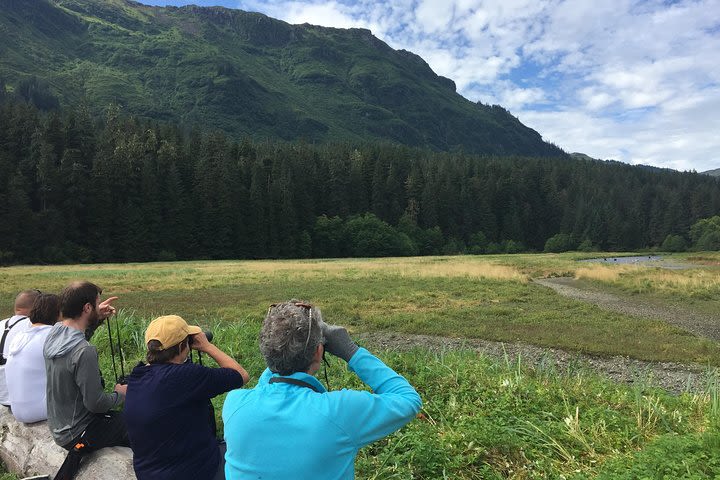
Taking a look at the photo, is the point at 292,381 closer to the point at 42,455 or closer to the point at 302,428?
the point at 302,428

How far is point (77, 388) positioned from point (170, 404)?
1.57 meters

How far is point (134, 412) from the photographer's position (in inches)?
121

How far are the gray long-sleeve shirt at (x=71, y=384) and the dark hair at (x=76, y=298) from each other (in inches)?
5.6

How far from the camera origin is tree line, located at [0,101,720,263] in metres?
58.3

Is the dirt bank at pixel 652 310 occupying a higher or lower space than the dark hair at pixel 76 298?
lower

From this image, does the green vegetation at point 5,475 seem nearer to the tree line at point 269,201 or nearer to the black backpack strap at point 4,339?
the black backpack strap at point 4,339

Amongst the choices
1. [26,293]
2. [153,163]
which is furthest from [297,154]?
[26,293]

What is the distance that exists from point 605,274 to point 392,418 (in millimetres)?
36810

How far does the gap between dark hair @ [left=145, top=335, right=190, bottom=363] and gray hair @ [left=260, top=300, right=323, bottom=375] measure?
1.35 meters

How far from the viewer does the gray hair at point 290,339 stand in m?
2.16

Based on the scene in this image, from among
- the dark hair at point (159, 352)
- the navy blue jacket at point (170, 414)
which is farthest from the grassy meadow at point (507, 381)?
the dark hair at point (159, 352)

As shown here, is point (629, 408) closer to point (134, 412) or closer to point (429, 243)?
point (134, 412)

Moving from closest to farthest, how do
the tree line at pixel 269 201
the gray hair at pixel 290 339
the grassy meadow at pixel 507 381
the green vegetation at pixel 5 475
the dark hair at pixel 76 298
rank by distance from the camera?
the gray hair at pixel 290 339 → the grassy meadow at pixel 507 381 → the dark hair at pixel 76 298 → the green vegetation at pixel 5 475 → the tree line at pixel 269 201

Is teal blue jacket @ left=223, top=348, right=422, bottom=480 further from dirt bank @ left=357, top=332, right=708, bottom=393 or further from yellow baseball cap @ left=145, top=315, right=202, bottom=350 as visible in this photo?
dirt bank @ left=357, top=332, right=708, bottom=393
